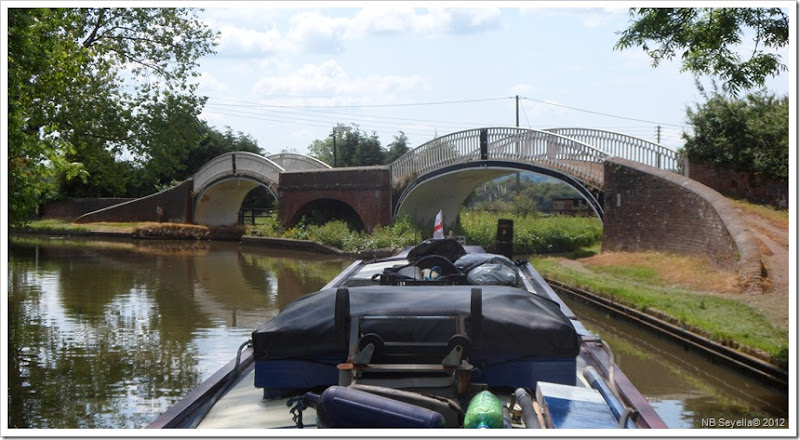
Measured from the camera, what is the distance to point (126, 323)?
38.6 feet

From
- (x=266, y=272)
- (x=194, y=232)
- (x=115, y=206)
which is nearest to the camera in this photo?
(x=266, y=272)

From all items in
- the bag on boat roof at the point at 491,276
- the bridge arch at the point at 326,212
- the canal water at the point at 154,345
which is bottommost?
the canal water at the point at 154,345

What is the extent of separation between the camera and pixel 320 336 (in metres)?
4.53

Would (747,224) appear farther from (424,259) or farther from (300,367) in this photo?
(300,367)

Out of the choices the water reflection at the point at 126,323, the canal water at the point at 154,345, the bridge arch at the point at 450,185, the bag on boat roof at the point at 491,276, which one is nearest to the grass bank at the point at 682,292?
the canal water at the point at 154,345

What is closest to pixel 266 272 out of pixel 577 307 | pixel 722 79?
pixel 577 307

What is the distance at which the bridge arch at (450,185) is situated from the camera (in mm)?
20125

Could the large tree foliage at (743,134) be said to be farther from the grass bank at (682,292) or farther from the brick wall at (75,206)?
the brick wall at (75,206)

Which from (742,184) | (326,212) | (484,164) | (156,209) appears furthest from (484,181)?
(156,209)

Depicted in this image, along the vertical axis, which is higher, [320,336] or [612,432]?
[320,336]

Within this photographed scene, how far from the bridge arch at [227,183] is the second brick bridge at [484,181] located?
0.14ft

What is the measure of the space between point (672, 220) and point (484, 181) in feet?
34.8

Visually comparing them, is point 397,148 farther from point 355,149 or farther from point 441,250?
point 441,250

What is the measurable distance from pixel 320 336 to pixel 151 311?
9.20 meters
